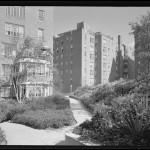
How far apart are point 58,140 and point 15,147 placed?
3.83 meters

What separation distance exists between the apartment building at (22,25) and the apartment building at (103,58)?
22615mm

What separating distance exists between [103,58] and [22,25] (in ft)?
87.9

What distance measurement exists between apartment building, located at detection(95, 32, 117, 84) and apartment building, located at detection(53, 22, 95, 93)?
4008 millimetres

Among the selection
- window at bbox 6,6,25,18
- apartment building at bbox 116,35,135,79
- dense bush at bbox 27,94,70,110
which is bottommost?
dense bush at bbox 27,94,70,110

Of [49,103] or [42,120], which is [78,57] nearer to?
[49,103]

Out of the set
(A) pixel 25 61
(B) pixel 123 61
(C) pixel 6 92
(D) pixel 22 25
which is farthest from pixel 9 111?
(B) pixel 123 61

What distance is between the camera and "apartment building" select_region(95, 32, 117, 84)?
4850 cm

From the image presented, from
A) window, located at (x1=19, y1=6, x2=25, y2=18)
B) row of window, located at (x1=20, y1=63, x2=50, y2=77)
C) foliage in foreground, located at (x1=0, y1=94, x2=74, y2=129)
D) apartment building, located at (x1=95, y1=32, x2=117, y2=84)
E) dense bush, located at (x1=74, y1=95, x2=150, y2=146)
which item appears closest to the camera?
dense bush, located at (x1=74, y1=95, x2=150, y2=146)

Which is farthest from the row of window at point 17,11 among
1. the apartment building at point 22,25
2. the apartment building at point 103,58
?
the apartment building at point 103,58

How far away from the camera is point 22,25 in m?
25.7

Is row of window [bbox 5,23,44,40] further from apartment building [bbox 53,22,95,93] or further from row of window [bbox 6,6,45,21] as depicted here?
apartment building [bbox 53,22,95,93]

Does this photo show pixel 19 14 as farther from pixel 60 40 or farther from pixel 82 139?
pixel 82 139

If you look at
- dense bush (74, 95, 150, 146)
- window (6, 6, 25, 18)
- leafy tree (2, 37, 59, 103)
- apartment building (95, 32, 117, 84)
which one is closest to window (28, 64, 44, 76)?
leafy tree (2, 37, 59, 103)

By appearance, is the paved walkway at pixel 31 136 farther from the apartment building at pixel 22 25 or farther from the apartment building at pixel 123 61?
the apartment building at pixel 123 61
